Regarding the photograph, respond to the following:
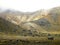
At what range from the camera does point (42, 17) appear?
22.8 ft

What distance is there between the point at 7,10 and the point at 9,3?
258 millimetres

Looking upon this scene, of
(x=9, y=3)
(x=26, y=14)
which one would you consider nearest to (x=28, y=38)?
(x=26, y=14)

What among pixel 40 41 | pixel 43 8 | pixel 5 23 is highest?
pixel 43 8

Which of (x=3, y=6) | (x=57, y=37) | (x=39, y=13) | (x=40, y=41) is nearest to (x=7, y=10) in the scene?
(x=3, y=6)

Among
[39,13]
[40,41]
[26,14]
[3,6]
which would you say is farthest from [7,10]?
[40,41]

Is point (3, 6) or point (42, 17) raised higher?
point (3, 6)

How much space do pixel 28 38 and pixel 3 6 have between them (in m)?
1.43

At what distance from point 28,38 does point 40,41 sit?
0.43m

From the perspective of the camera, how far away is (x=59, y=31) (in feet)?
22.6

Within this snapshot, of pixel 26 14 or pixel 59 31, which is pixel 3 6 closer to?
pixel 26 14

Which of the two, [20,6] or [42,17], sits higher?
[20,6]

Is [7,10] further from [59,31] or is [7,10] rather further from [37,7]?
[59,31]

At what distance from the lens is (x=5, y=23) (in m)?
6.81

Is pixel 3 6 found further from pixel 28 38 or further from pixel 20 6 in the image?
pixel 28 38
